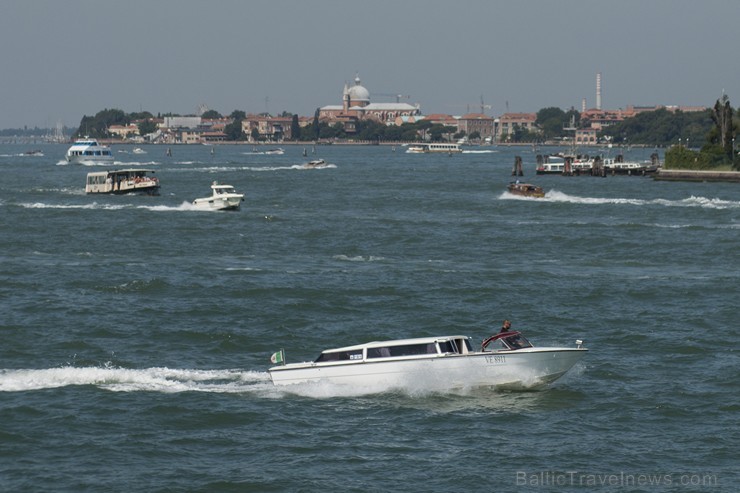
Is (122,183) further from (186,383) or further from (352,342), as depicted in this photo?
(186,383)

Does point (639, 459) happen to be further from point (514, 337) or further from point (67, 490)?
point (67, 490)

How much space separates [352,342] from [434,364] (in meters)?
9.07

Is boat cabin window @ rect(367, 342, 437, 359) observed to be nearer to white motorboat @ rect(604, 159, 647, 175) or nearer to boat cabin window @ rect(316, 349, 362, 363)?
boat cabin window @ rect(316, 349, 362, 363)

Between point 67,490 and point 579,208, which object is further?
point 579,208

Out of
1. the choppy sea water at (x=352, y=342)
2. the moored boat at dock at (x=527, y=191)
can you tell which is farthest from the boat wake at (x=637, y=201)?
the choppy sea water at (x=352, y=342)

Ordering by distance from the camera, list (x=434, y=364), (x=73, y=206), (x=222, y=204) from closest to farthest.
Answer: (x=434, y=364)
(x=222, y=204)
(x=73, y=206)

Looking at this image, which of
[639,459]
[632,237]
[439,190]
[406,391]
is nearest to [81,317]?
[406,391]

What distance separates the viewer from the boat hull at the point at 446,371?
3438 cm

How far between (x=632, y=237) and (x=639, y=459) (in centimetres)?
5051

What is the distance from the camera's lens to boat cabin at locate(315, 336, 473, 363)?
3447 cm

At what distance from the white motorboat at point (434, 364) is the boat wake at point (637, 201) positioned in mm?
73721

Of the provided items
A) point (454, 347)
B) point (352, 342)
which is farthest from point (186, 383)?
point (352, 342)

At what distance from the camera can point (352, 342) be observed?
4306 centimetres

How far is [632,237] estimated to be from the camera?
78875 millimetres
